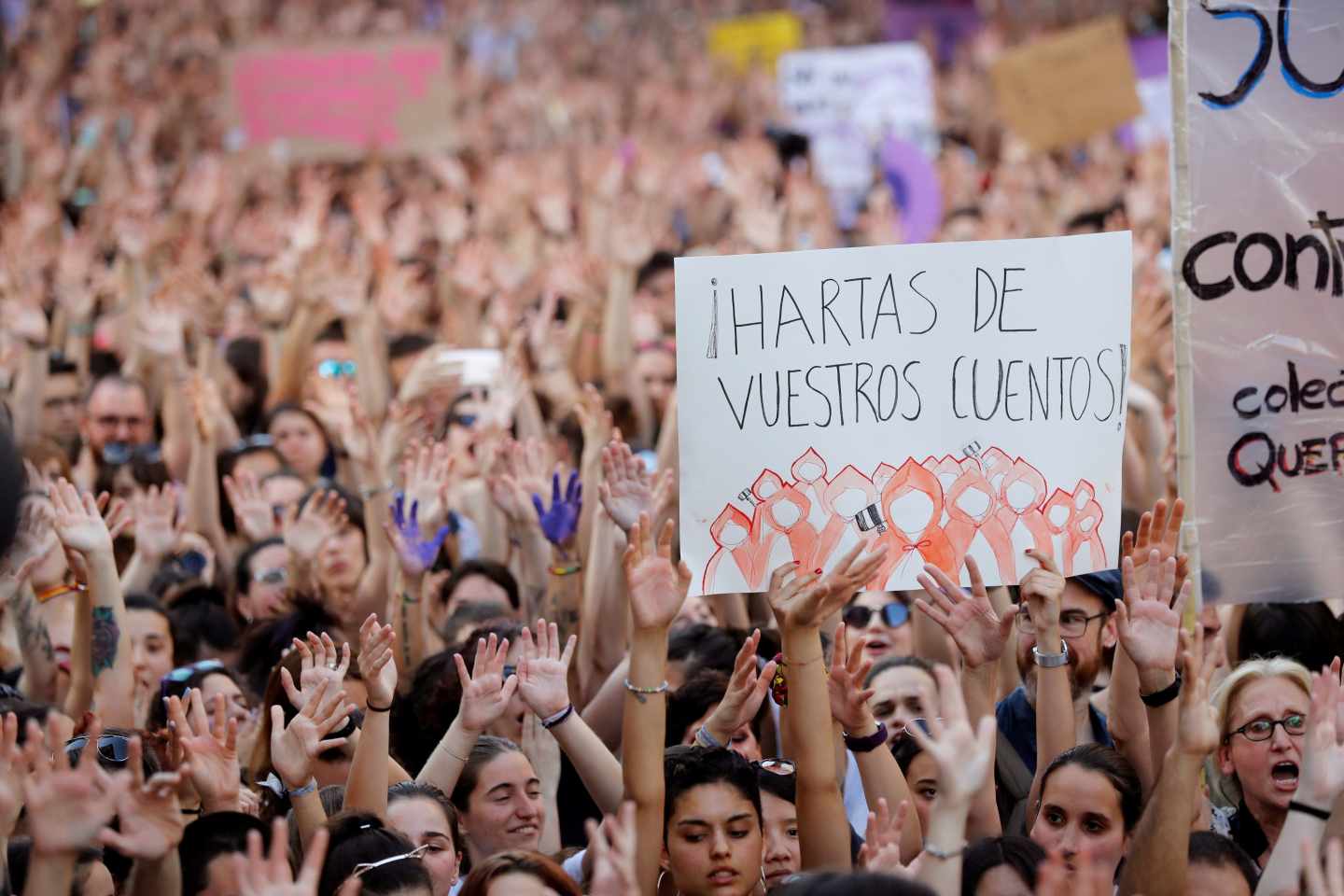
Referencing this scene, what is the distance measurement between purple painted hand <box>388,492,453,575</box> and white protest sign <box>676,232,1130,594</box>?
1344mm

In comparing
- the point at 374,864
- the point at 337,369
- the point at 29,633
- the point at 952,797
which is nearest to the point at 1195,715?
the point at 952,797

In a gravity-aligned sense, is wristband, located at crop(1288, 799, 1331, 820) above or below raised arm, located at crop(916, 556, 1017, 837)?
below

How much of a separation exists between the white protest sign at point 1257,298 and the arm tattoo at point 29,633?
317 centimetres

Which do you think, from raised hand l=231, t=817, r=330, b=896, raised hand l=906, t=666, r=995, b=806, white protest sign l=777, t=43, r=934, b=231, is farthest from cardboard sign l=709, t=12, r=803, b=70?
raised hand l=231, t=817, r=330, b=896

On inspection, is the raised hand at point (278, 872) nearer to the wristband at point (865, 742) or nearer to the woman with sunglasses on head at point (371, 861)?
the woman with sunglasses on head at point (371, 861)

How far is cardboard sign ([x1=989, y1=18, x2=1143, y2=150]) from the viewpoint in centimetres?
1081

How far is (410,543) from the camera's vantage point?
525 cm

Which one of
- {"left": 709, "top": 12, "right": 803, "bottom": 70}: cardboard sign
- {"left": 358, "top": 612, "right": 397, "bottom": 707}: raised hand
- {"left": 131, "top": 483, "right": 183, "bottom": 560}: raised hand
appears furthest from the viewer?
{"left": 709, "top": 12, "right": 803, "bottom": 70}: cardboard sign

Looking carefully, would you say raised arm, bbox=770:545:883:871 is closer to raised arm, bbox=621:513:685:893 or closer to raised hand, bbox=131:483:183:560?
raised arm, bbox=621:513:685:893

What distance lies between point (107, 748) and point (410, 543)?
137cm

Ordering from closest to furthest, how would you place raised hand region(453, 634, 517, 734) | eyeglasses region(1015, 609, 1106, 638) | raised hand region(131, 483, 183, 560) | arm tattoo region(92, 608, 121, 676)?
raised hand region(453, 634, 517, 734), arm tattoo region(92, 608, 121, 676), eyeglasses region(1015, 609, 1106, 638), raised hand region(131, 483, 183, 560)

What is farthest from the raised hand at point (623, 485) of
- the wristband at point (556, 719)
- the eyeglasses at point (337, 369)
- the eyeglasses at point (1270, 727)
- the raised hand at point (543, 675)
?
the eyeglasses at point (337, 369)

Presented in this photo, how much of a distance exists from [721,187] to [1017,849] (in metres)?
8.82

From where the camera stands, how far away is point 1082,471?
425cm
